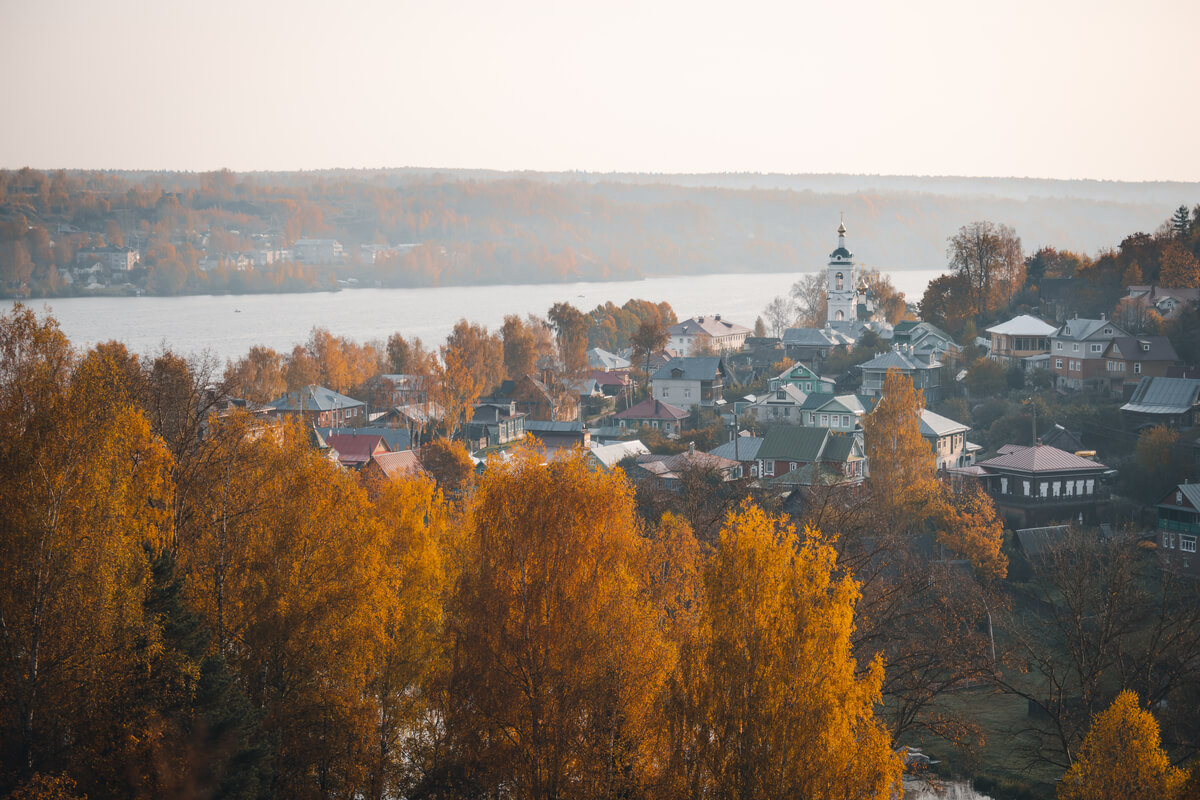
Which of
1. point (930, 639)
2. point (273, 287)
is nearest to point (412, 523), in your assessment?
point (930, 639)

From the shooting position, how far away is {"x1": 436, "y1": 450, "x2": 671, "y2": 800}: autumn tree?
37.3ft

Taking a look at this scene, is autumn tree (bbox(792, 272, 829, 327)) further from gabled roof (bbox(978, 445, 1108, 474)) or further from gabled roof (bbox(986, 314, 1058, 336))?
gabled roof (bbox(978, 445, 1108, 474))

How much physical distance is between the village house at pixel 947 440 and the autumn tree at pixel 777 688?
26.9 metres

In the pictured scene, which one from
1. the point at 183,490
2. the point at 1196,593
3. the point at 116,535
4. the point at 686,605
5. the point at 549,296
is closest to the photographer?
the point at 116,535

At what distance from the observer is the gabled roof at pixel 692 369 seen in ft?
173

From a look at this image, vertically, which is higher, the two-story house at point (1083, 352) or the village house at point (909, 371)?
the two-story house at point (1083, 352)

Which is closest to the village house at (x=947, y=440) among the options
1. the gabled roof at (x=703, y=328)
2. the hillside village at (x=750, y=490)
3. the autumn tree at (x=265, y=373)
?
the hillside village at (x=750, y=490)

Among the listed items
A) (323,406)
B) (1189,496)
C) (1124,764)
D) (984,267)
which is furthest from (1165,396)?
(323,406)

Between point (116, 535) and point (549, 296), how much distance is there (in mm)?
154452

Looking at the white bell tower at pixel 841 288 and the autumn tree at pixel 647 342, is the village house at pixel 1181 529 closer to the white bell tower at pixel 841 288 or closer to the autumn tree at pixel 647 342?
the autumn tree at pixel 647 342

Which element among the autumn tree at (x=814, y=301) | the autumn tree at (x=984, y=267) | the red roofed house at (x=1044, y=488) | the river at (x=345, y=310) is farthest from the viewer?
the river at (x=345, y=310)

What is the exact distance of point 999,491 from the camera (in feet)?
103

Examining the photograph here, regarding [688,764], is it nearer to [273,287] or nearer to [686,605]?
[686,605]

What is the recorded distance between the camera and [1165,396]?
3650 cm
